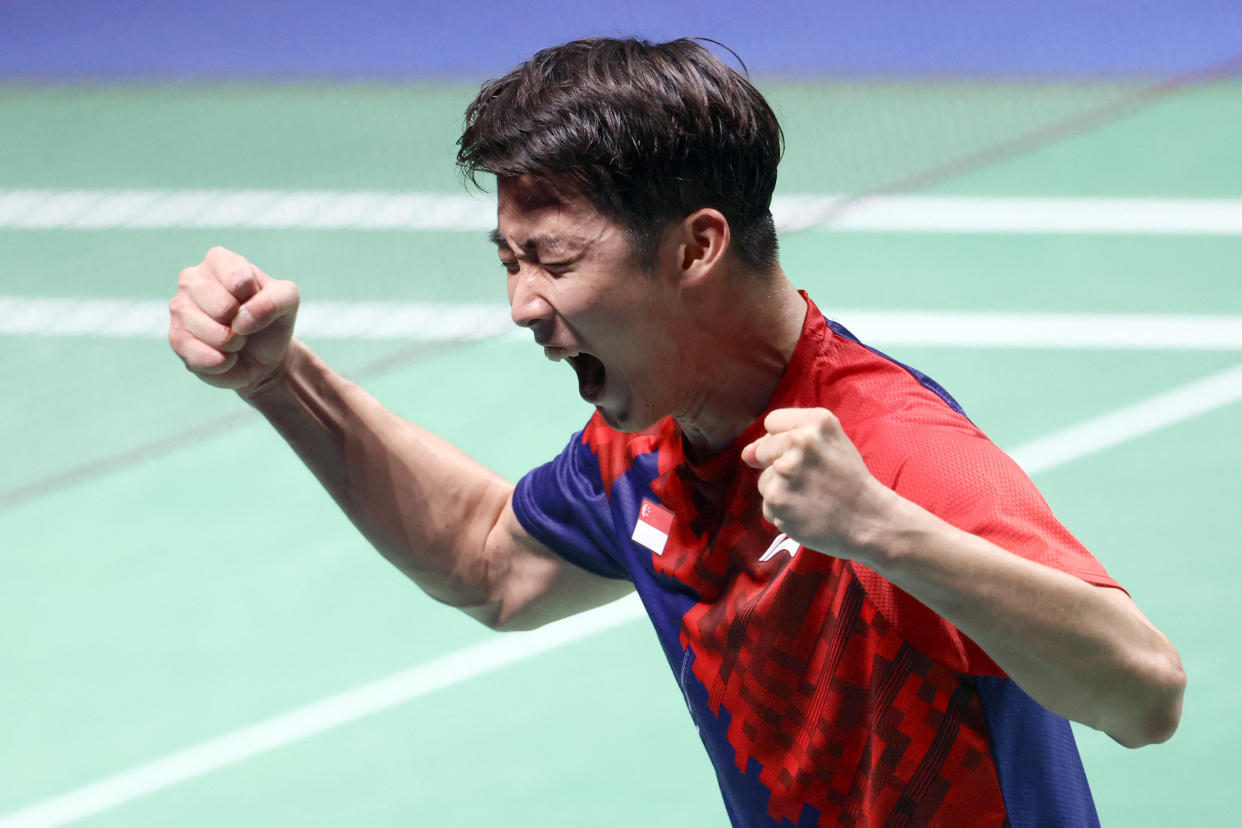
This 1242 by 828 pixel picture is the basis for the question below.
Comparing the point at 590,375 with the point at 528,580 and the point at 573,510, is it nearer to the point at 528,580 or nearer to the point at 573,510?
the point at 573,510

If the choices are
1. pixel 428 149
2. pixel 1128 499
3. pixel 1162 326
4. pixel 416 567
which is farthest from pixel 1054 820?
pixel 428 149

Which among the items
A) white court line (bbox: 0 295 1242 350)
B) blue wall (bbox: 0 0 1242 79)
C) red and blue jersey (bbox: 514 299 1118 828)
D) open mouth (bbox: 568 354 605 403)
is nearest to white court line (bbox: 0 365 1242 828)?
white court line (bbox: 0 295 1242 350)

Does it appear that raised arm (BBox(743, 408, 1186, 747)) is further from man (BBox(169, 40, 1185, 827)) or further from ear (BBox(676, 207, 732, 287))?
ear (BBox(676, 207, 732, 287))

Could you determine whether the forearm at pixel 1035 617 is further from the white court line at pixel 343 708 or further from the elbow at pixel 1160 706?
the white court line at pixel 343 708

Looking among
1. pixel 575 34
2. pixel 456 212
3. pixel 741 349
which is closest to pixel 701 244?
pixel 741 349

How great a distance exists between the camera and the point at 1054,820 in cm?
218

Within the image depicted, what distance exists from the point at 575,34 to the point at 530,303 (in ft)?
23.3

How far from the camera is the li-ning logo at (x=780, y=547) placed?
2.23 metres

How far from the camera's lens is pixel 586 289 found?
217cm

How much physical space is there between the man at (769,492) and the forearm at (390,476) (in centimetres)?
15

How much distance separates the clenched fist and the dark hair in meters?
0.49

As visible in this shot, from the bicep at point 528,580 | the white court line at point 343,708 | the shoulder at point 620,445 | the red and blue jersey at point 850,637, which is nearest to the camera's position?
the red and blue jersey at point 850,637

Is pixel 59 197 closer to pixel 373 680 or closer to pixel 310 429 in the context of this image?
pixel 373 680

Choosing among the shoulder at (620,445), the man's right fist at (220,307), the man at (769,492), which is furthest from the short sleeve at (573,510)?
the man's right fist at (220,307)
